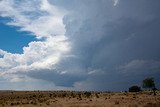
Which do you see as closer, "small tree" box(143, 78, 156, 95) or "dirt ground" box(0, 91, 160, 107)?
"dirt ground" box(0, 91, 160, 107)

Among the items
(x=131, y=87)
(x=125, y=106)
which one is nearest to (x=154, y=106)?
(x=125, y=106)

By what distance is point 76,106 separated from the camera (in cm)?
6800

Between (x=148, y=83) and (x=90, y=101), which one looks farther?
(x=148, y=83)

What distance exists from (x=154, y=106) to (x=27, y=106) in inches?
1152

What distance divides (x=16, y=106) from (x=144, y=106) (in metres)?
29.9

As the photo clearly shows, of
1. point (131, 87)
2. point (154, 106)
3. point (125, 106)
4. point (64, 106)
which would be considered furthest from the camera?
point (131, 87)

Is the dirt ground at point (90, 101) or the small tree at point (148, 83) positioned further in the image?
the small tree at point (148, 83)

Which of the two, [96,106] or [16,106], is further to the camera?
[16,106]

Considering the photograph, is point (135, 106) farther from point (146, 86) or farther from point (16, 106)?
point (146, 86)

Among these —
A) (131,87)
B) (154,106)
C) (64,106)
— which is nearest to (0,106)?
(64,106)

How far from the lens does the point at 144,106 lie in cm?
6222

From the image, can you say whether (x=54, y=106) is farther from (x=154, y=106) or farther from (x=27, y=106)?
(x=154, y=106)

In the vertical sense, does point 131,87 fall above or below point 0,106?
above

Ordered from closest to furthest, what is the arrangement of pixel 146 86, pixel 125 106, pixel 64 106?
pixel 125 106, pixel 64 106, pixel 146 86
